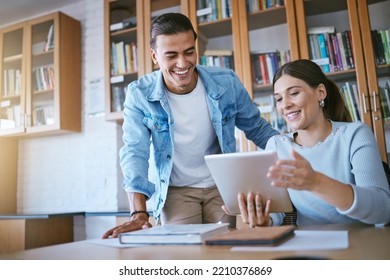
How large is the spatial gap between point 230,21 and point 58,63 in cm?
116

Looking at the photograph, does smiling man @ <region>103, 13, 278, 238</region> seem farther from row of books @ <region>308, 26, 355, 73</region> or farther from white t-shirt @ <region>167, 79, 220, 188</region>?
row of books @ <region>308, 26, 355, 73</region>

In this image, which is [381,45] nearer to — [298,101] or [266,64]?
[266,64]

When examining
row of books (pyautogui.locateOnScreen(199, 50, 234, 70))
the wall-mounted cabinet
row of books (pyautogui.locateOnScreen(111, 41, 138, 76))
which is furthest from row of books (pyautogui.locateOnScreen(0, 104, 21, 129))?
row of books (pyautogui.locateOnScreen(199, 50, 234, 70))

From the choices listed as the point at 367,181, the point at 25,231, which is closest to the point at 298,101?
the point at 367,181

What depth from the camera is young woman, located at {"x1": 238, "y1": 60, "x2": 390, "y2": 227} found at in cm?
68

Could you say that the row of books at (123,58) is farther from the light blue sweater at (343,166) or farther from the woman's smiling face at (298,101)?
the light blue sweater at (343,166)

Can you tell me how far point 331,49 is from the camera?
185cm

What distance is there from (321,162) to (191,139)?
16.4 inches

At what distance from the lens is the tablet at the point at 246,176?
664 millimetres

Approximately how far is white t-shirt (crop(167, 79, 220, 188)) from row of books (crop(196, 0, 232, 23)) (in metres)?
0.95

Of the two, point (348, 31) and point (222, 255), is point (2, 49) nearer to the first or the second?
point (348, 31)

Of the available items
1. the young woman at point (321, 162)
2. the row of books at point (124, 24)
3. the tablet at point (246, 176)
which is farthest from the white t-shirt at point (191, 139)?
the row of books at point (124, 24)

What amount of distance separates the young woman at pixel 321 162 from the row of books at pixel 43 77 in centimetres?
187
